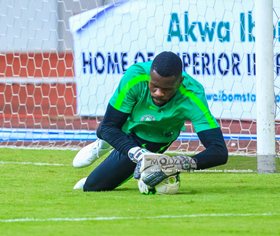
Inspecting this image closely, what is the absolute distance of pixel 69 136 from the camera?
1293 cm

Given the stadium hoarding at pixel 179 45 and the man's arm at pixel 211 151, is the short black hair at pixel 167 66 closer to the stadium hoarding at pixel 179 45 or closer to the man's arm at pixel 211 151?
the man's arm at pixel 211 151

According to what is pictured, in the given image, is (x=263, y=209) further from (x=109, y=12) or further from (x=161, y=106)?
(x=109, y=12)

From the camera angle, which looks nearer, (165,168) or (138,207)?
(138,207)

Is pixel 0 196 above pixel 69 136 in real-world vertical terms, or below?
above

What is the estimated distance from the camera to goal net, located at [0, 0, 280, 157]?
11.8 metres

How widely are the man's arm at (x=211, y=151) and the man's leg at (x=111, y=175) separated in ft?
2.22

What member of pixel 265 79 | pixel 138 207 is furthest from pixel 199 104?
pixel 265 79

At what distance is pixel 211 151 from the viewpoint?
26.5 ft

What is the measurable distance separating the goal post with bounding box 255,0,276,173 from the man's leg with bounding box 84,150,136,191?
160 cm

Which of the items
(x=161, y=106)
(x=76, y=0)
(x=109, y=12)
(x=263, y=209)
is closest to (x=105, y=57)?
(x=109, y=12)

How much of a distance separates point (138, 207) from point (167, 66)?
0.98m

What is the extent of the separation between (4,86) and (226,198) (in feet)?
22.7

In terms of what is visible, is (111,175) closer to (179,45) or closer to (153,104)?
(153,104)

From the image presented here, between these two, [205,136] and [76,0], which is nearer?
[205,136]
